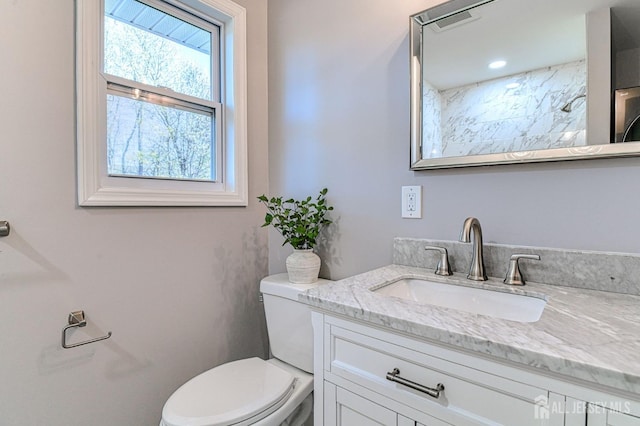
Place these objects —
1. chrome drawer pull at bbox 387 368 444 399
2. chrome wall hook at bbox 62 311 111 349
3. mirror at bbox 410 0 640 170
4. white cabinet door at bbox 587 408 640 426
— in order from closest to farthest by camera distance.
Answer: white cabinet door at bbox 587 408 640 426, chrome drawer pull at bbox 387 368 444 399, mirror at bbox 410 0 640 170, chrome wall hook at bbox 62 311 111 349

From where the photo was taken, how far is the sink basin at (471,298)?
2.80ft

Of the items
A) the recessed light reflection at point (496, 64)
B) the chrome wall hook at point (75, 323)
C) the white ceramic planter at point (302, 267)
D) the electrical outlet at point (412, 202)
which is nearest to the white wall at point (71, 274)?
the chrome wall hook at point (75, 323)

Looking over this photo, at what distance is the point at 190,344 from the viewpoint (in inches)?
55.3

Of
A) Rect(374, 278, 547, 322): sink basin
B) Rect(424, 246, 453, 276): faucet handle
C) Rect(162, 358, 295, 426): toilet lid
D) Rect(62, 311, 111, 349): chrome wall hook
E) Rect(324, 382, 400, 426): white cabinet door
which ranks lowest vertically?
Rect(162, 358, 295, 426): toilet lid

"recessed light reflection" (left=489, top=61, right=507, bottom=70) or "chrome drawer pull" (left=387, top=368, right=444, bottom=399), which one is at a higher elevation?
"recessed light reflection" (left=489, top=61, right=507, bottom=70)

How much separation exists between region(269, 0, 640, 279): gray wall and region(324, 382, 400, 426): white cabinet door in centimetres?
59

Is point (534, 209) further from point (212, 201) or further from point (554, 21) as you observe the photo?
point (212, 201)

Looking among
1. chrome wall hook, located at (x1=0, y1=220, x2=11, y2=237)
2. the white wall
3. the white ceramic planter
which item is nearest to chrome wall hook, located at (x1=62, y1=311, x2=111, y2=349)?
the white wall

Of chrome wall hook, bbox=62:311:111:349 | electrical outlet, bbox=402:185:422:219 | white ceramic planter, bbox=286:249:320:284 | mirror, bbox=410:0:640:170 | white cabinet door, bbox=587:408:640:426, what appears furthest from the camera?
white ceramic planter, bbox=286:249:320:284

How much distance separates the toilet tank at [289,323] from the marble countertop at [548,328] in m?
0.41

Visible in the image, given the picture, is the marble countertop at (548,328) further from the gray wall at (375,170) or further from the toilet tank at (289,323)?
the toilet tank at (289,323)

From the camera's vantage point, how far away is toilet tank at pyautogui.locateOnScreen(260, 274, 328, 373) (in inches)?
49.1

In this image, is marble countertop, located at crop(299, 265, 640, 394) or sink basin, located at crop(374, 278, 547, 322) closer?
marble countertop, located at crop(299, 265, 640, 394)

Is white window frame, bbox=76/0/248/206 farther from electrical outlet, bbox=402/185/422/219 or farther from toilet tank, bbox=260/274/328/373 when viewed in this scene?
electrical outlet, bbox=402/185/422/219
